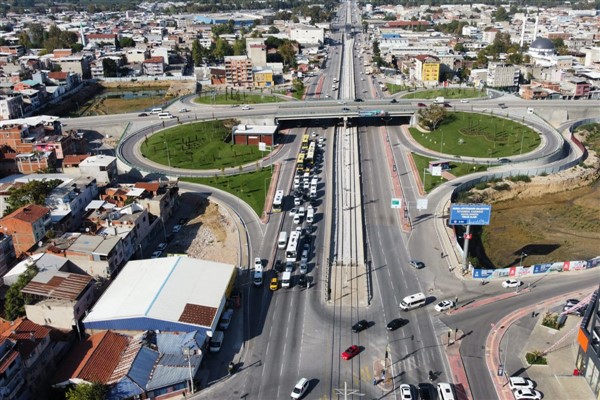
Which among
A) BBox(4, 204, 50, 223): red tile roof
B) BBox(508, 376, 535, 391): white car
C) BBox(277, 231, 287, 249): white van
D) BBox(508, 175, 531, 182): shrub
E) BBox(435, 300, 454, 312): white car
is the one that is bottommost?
BBox(508, 376, 535, 391): white car

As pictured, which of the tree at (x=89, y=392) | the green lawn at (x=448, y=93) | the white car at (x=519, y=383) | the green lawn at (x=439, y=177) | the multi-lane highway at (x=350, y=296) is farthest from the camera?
the green lawn at (x=448, y=93)

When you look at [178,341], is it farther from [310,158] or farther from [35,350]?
[310,158]

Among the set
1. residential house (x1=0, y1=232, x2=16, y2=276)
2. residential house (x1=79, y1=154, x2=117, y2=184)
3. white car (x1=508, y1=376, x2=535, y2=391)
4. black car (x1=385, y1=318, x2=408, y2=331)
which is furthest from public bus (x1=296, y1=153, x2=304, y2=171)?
white car (x1=508, y1=376, x2=535, y2=391)

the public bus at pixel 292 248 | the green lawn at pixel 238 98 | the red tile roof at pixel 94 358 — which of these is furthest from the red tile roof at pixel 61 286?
the green lawn at pixel 238 98

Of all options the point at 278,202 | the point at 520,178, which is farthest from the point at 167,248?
the point at 520,178

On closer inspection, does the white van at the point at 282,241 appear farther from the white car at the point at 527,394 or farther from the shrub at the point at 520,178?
the shrub at the point at 520,178

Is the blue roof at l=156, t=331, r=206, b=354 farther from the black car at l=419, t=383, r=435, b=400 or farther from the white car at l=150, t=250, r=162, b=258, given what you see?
the white car at l=150, t=250, r=162, b=258
